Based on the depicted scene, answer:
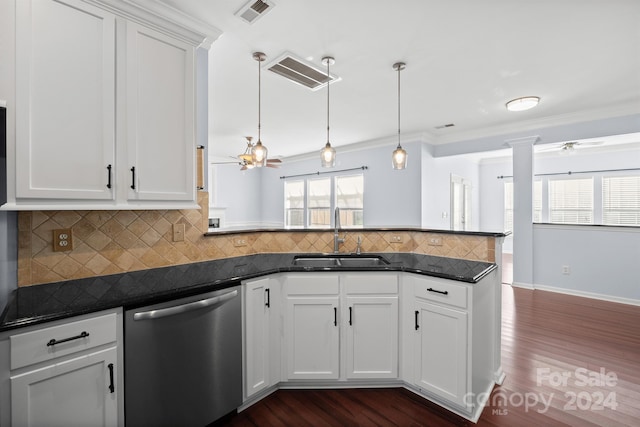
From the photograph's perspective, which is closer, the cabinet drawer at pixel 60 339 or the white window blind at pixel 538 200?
the cabinet drawer at pixel 60 339

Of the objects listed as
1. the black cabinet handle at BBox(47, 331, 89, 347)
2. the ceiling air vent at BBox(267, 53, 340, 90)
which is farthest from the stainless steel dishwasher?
the ceiling air vent at BBox(267, 53, 340, 90)

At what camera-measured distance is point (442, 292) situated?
1882mm

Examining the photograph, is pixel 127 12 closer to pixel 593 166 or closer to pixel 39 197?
pixel 39 197

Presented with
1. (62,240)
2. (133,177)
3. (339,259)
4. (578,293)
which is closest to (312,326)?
(339,259)

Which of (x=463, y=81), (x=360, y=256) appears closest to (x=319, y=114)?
(x=463, y=81)

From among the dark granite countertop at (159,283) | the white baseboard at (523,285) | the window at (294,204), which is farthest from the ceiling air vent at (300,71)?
the window at (294,204)

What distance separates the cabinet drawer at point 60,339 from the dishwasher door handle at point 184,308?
0.12 metres

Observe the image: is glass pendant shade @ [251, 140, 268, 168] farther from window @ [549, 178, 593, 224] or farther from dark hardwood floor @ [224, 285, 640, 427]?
window @ [549, 178, 593, 224]

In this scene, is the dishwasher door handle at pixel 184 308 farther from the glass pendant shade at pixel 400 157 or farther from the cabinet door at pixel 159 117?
the glass pendant shade at pixel 400 157

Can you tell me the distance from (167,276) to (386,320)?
1503 millimetres

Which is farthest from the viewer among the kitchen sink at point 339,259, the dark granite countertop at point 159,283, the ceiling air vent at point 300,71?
the ceiling air vent at point 300,71

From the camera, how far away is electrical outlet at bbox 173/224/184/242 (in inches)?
84.0

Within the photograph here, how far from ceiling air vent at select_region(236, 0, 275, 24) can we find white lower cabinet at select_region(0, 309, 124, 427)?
6.60 ft

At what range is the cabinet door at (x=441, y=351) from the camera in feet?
5.95
